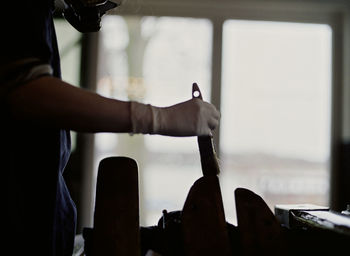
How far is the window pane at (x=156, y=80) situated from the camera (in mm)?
2762

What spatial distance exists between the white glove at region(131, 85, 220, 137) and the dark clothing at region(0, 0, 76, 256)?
0.13 metres

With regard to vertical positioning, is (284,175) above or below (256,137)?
below

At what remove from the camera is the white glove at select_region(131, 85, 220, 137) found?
0.50 meters

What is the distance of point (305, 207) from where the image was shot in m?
0.73

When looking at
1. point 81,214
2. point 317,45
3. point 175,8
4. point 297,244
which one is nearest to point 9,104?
point 297,244

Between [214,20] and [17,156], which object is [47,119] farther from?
[214,20]

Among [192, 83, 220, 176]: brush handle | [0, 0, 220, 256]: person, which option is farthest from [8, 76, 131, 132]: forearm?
[192, 83, 220, 176]: brush handle

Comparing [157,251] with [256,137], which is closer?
[157,251]

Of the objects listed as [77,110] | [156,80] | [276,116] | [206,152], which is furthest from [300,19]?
[77,110]

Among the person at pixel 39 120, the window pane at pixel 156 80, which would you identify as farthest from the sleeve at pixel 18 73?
the window pane at pixel 156 80

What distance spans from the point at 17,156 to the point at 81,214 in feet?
7.45

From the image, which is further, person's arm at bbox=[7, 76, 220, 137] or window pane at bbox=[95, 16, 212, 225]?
window pane at bbox=[95, 16, 212, 225]

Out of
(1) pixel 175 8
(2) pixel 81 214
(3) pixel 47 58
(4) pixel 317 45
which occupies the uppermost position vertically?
(1) pixel 175 8

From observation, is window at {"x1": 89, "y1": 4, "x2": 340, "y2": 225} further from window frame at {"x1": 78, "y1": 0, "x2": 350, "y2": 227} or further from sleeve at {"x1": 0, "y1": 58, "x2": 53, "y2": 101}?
sleeve at {"x1": 0, "y1": 58, "x2": 53, "y2": 101}
